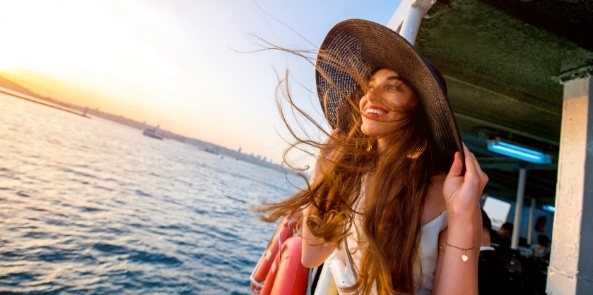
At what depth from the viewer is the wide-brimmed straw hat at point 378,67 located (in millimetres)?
1267

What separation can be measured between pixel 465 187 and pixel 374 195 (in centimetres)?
47

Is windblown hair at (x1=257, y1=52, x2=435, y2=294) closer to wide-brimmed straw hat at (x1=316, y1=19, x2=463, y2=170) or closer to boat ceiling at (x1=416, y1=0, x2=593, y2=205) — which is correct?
wide-brimmed straw hat at (x1=316, y1=19, x2=463, y2=170)

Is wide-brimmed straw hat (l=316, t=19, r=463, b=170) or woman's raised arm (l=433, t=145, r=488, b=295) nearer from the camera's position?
woman's raised arm (l=433, t=145, r=488, b=295)

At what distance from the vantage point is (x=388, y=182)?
1444 mm

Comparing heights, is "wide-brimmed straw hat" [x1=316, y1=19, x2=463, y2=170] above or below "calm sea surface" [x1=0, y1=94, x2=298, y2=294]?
above

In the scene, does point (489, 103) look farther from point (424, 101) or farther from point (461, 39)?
point (424, 101)

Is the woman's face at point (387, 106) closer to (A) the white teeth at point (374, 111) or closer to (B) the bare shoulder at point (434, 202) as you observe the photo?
(A) the white teeth at point (374, 111)

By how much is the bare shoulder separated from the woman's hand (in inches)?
7.3

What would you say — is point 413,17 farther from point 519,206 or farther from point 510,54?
point 519,206

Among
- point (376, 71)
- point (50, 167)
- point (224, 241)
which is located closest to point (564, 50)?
point (376, 71)

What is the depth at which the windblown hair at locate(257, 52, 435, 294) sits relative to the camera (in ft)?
4.11

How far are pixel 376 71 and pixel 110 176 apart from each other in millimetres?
24253

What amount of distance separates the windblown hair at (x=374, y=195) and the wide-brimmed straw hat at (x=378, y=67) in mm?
57

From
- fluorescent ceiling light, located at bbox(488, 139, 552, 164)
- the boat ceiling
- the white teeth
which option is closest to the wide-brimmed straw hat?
the white teeth
